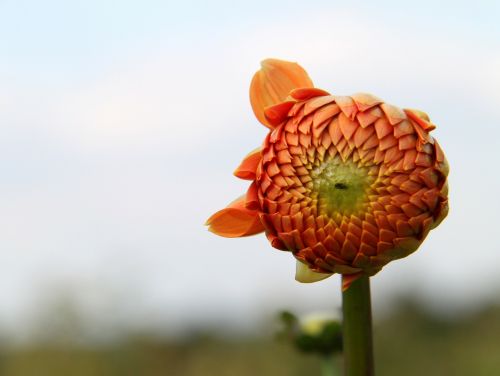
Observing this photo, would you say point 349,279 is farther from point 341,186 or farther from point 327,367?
point 327,367

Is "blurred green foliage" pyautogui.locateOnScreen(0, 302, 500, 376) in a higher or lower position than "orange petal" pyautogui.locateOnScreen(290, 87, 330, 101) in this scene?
higher

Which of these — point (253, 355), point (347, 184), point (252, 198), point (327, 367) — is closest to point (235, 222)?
point (252, 198)

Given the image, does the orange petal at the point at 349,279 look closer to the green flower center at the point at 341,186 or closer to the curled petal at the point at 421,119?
the green flower center at the point at 341,186

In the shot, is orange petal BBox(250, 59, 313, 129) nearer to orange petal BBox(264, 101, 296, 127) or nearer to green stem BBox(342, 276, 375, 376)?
orange petal BBox(264, 101, 296, 127)

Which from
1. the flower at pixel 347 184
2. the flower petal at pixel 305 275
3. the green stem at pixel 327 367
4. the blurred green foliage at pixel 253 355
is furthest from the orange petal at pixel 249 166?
the blurred green foliage at pixel 253 355

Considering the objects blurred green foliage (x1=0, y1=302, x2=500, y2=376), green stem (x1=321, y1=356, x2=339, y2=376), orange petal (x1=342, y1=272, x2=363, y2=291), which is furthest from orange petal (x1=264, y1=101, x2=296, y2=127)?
blurred green foliage (x1=0, y1=302, x2=500, y2=376)

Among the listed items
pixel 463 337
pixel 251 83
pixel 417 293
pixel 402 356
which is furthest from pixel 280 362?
pixel 251 83
